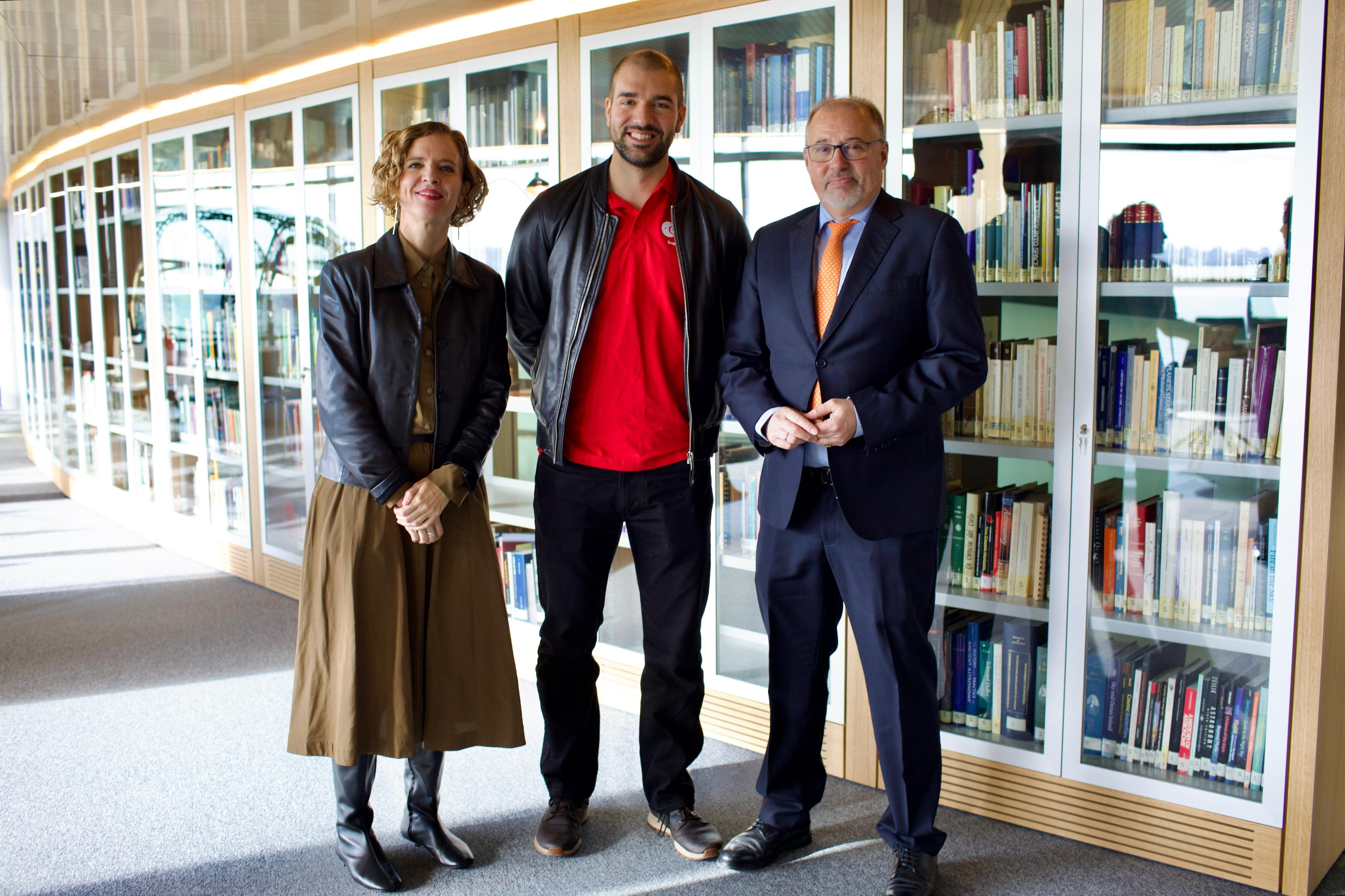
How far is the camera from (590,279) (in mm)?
2287

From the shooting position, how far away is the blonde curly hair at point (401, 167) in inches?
86.7

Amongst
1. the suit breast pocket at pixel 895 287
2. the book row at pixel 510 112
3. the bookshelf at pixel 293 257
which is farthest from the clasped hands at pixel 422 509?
the bookshelf at pixel 293 257

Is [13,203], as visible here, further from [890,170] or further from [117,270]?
[890,170]

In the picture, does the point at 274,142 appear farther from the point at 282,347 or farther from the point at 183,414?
the point at 183,414

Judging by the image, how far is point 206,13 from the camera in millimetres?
3652

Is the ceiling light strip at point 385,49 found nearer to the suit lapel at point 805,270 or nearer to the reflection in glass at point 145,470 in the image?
the suit lapel at point 805,270

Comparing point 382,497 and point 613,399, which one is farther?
point 613,399

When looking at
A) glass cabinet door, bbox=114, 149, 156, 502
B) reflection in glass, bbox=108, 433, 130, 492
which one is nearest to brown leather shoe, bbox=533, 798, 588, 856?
glass cabinet door, bbox=114, 149, 156, 502

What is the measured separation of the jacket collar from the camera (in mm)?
2156

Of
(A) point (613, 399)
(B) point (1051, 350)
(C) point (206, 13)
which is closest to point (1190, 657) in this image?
(B) point (1051, 350)

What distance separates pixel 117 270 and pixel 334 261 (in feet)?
15.8

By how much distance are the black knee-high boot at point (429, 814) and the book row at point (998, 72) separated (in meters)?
2.07

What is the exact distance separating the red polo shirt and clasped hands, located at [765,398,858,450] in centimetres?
31

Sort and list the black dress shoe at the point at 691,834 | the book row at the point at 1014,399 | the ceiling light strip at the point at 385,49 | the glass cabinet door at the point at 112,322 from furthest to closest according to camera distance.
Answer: the glass cabinet door at the point at 112,322
the ceiling light strip at the point at 385,49
the book row at the point at 1014,399
the black dress shoe at the point at 691,834
